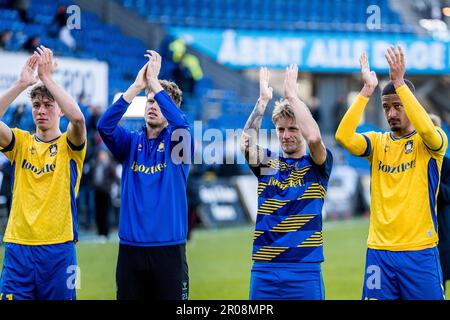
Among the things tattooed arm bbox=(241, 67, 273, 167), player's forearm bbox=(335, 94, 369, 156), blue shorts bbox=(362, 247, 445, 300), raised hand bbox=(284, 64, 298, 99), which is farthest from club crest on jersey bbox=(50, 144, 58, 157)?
blue shorts bbox=(362, 247, 445, 300)

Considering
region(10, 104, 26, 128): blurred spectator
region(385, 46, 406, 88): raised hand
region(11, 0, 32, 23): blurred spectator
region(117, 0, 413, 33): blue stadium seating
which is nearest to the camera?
region(385, 46, 406, 88): raised hand

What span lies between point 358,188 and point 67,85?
8.74m

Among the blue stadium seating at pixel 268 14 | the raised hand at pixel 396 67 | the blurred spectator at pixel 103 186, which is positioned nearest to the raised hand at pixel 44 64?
the raised hand at pixel 396 67

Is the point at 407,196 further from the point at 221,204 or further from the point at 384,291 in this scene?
the point at 221,204

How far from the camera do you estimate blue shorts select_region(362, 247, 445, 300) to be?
19.5ft

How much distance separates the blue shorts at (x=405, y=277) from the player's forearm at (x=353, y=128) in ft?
2.70

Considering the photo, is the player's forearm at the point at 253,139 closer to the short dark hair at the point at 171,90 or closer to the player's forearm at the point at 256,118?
the player's forearm at the point at 256,118

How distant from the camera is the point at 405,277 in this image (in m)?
5.98

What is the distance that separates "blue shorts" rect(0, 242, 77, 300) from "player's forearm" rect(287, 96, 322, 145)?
199cm

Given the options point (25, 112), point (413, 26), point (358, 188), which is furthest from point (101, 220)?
point (413, 26)

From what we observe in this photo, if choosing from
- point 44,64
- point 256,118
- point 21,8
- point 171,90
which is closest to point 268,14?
point 21,8

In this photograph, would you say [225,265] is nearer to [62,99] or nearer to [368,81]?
[368,81]

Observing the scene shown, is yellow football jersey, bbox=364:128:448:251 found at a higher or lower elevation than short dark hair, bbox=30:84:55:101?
lower
